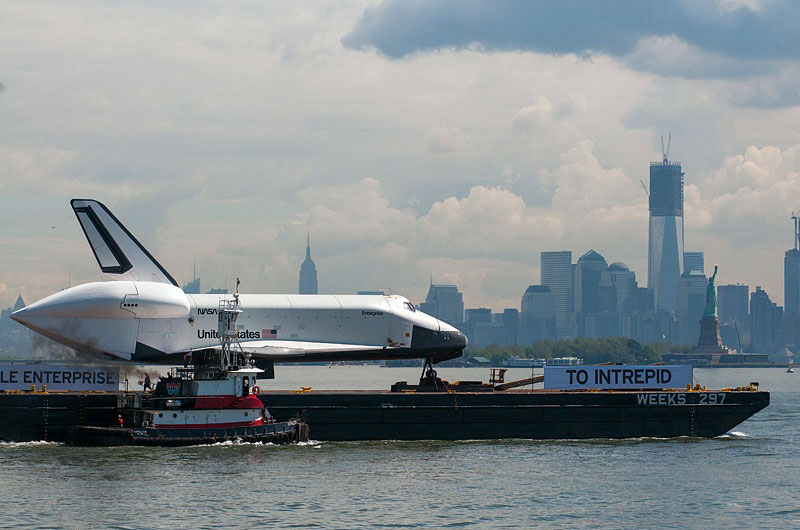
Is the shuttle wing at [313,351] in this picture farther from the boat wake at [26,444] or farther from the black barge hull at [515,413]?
the boat wake at [26,444]

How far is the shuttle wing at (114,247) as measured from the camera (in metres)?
64.8

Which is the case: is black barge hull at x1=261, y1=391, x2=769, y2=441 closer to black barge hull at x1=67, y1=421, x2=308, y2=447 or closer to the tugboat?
the tugboat

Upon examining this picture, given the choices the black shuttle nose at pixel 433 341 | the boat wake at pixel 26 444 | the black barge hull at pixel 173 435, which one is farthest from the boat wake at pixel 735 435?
the boat wake at pixel 26 444

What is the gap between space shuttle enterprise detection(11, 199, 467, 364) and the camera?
197 ft

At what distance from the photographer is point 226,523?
3803 centimetres

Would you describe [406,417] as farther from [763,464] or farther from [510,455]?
[763,464]

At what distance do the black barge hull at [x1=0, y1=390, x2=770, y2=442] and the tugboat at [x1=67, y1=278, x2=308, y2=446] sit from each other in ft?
4.44

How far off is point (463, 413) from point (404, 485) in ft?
45.6

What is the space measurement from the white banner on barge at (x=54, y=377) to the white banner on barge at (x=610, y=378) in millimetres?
21800

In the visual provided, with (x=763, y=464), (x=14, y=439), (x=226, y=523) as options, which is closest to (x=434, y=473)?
(x=226, y=523)

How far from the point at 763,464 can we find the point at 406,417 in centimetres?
1617

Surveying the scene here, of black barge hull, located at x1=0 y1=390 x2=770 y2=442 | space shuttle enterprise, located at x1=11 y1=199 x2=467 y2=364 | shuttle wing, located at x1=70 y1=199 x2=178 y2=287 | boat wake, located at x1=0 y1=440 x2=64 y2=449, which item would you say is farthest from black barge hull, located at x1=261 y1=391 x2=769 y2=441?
shuttle wing, located at x1=70 y1=199 x2=178 y2=287

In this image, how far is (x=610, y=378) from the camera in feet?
203

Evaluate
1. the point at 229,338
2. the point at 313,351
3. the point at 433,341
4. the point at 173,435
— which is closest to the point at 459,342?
the point at 433,341
